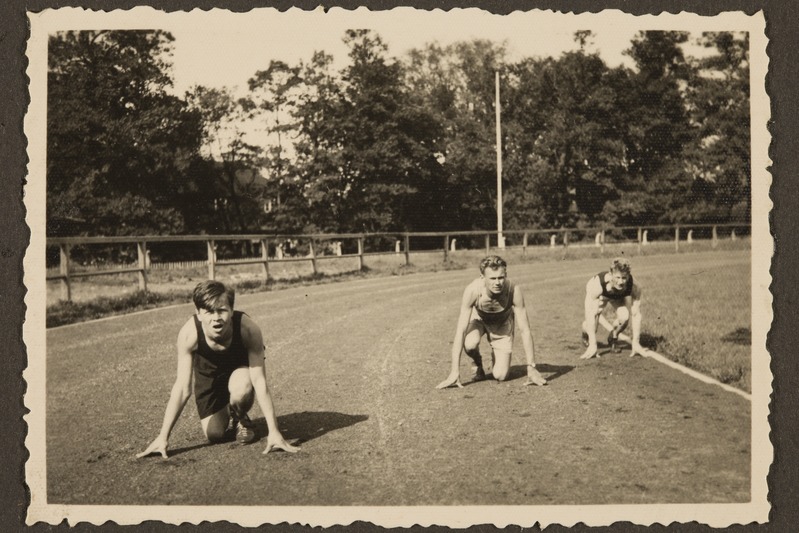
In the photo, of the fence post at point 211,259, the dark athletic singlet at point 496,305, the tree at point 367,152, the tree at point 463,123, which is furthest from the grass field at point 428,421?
the tree at point 367,152

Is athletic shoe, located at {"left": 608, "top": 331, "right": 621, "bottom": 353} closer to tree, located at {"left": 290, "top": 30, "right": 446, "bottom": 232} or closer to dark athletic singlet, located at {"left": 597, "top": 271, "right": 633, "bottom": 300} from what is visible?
dark athletic singlet, located at {"left": 597, "top": 271, "right": 633, "bottom": 300}

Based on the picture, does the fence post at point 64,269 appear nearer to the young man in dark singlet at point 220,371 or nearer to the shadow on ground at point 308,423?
the young man in dark singlet at point 220,371

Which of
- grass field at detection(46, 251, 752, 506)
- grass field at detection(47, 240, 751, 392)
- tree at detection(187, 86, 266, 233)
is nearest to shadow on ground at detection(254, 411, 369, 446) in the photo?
grass field at detection(46, 251, 752, 506)

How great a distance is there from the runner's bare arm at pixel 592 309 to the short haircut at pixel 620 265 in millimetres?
251

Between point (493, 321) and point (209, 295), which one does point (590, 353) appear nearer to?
point (493, 321)

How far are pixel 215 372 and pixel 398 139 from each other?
2406 mm

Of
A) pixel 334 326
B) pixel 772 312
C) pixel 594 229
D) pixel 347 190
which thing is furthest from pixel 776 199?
pixel 334 326

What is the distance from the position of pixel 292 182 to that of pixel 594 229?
248 centimetres

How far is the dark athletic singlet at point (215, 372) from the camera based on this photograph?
360cm

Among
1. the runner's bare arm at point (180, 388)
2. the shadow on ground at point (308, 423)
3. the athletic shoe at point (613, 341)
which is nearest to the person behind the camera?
the runner's bare arm at point (180, 388)

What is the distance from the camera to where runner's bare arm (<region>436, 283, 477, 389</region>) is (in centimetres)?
443

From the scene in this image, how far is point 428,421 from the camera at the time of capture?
3.81 metres

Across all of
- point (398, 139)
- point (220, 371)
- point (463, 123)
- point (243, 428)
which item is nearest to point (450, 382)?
point (243, 428)

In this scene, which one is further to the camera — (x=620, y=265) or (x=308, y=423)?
(x=620, y=265)
